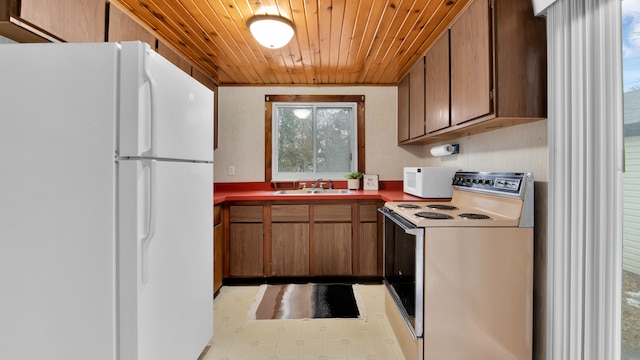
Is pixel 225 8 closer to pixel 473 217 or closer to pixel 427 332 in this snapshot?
pixel 473 217

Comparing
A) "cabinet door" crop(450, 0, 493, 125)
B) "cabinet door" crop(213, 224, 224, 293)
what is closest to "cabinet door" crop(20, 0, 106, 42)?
"cabinet door" crop(213, 224, 224, 293)

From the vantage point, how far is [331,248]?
2836mm

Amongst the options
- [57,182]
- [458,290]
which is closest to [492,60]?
[458,290]

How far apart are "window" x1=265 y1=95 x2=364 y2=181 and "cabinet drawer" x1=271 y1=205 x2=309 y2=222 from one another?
0.66 metres

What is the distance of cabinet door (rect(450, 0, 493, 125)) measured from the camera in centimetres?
150

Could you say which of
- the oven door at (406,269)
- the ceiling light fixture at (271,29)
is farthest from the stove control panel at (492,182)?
the ceiling light fixture at (271,29)

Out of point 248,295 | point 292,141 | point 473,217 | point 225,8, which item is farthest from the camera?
point 292,141

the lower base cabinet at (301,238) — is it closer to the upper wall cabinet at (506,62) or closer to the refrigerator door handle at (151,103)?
the upper wall cabinet at (506,62)

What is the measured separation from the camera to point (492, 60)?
1.46 meters

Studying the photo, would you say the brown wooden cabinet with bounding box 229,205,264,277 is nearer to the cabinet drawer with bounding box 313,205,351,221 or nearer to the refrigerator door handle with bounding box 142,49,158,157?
the cabinet drawer with bounding box 313,205,351,221

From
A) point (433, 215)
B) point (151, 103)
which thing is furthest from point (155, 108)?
point (433, 215)

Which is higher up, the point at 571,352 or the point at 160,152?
the point at 160,152

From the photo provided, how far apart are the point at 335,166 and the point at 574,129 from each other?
241 centimetres

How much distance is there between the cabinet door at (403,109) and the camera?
297 cm
